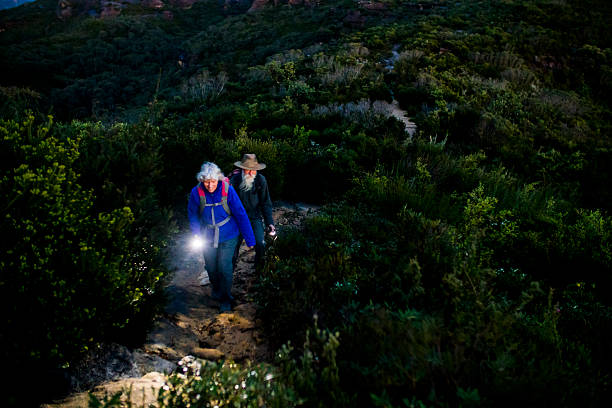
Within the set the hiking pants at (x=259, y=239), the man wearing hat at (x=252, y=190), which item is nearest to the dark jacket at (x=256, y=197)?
the man wearing hat at (x=252, y=190)

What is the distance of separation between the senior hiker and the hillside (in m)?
0.41

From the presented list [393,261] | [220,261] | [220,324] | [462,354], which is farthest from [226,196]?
[462,354]

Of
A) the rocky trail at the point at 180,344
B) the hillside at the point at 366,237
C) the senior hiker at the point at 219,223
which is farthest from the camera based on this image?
the senior hiker at the point at 219,223

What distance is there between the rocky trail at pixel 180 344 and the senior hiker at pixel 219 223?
306 mm

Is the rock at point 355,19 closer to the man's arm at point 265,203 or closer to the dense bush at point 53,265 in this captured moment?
the man's arm at point 265,203

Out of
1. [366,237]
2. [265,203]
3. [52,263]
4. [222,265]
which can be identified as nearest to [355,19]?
[265,203]

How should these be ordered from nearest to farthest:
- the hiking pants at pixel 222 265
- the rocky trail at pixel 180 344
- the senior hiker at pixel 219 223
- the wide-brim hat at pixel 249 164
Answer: the rocky trail at pixel 180 344, the senior hiker at pixel 219 223, the hiking pants at pixel 222 265, the wide-brim hat at pixel 249 164

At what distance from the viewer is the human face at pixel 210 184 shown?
12.6ft

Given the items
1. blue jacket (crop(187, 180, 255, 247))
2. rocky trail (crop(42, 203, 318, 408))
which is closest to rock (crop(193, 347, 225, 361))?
rocky trail (crop(42, 203, 318, 408))

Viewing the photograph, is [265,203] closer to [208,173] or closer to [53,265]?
[208,173]

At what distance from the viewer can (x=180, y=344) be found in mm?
3336

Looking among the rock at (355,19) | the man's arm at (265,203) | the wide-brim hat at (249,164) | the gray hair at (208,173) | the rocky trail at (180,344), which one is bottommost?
the rocky trail at (180,344)

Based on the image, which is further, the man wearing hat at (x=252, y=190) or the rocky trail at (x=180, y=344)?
the man wearing hat at (x=252, y=190)

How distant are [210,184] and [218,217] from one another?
0.42 m
